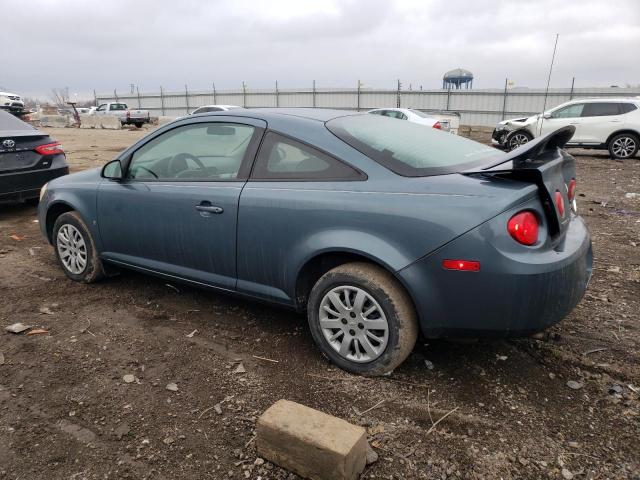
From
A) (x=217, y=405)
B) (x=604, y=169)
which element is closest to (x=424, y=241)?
(x=217, y=405)

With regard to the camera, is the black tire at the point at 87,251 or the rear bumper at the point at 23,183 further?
the rear bumper at the point at 23,183

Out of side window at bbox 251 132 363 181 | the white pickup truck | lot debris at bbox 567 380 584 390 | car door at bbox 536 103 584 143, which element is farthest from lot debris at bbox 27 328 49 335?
the white pickup truck

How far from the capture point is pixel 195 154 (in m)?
3.60

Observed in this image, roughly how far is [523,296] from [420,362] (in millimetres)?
867

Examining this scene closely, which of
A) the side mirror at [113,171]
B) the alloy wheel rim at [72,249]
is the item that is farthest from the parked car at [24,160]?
the side mirror at [113,171]

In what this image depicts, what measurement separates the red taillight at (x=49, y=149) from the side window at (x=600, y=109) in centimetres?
1354

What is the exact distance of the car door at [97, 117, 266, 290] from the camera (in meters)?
3.24

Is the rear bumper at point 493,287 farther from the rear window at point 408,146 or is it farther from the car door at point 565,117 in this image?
the car door at point 565,117

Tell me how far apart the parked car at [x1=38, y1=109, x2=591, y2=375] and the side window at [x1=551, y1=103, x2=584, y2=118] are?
1288 centimetres

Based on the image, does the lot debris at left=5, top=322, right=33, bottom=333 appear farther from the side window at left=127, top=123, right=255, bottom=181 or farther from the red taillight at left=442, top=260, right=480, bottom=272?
the red taillight at left=442, top=260, right=480, bottom=272

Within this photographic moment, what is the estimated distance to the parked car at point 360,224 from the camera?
8.00ft

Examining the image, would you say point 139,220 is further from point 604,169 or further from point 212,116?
point 604,169

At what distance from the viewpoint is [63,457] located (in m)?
2.26

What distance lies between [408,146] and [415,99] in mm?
28155
